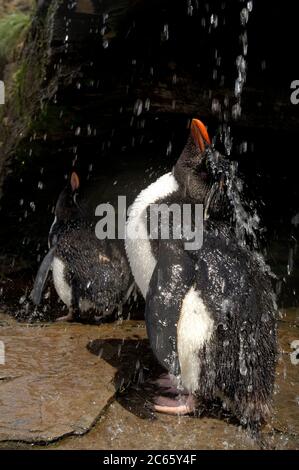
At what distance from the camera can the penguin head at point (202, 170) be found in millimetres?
2578

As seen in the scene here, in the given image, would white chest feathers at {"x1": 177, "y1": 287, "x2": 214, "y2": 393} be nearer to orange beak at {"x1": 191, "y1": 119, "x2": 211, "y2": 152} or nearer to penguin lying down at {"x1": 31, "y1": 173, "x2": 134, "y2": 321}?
orange beak at {"x1": 191, "y1": 119, "x2": 211, "y2": 152}

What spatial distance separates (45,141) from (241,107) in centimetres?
115

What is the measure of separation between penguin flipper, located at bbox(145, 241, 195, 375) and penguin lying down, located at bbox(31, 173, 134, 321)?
1036mm

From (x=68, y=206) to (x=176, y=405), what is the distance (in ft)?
5.85

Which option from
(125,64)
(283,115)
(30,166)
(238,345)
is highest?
(125,64)

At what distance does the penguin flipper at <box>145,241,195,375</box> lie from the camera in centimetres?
211

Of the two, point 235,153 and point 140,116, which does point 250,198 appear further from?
point 140,116

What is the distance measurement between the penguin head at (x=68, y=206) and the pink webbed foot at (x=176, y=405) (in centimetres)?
165

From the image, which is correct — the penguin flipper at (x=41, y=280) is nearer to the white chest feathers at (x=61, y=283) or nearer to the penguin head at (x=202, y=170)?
the white chest feathers at (x=61, y=283)

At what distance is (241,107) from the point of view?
10.7ft

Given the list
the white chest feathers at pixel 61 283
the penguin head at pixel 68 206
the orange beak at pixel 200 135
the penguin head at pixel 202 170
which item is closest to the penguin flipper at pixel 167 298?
the penguin head at pixel 202 170

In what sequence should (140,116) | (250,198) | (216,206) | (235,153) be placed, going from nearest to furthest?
Answer: (216,206) < (140,116) < (235,153) < (250,198)

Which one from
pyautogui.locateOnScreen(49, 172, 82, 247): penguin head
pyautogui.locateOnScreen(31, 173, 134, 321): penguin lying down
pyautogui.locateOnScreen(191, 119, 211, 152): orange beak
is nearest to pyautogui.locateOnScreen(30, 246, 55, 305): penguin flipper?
pyautogui.locateOnScreen(31, 173, 134, 321): penguin lying down

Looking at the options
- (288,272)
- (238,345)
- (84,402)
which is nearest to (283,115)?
(288,272)
